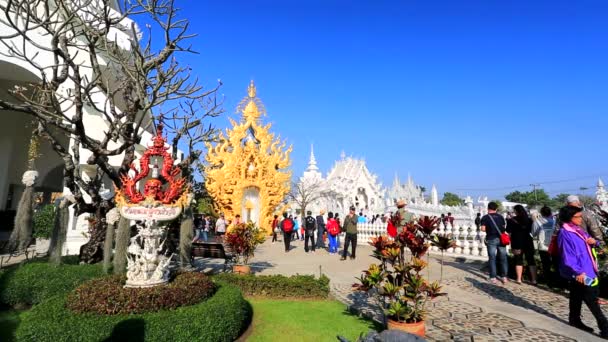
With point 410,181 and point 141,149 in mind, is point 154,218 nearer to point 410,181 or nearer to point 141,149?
point 141,149

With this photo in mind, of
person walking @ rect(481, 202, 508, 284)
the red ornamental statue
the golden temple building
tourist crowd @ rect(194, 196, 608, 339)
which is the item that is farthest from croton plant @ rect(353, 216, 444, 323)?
the golden temple building

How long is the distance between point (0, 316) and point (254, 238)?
514cm

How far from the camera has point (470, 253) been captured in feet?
38.9

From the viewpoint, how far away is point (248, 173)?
74.9 feet

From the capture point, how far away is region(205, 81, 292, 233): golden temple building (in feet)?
72.6

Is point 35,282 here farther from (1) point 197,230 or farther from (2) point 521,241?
(2) point 521,241

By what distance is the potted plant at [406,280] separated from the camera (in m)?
4.23

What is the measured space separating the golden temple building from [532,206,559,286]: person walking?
15.6 m

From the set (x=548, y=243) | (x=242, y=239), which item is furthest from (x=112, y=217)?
(x=548, y=243)

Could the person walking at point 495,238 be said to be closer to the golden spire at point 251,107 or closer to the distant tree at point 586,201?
the distant tree at point 586,201

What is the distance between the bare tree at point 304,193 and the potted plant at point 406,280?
28.1 metres

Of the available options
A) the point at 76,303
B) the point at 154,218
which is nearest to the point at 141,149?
the point at 154,218

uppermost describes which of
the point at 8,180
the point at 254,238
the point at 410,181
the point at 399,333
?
the point at 410,181

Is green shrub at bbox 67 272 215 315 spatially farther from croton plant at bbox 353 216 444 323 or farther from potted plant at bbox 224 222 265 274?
potted plant at bbox 224 222 265 274
